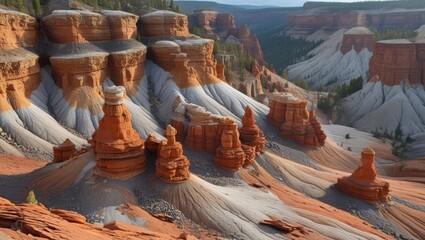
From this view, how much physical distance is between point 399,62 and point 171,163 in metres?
71.6

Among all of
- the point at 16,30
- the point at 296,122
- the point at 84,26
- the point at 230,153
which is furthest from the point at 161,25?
the point at 230,153

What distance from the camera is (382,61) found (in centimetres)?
8262

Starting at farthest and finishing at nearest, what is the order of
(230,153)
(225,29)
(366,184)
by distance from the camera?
(225,29), (366,184), (230,153)

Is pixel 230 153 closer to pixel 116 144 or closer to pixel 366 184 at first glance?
pixel 116 144

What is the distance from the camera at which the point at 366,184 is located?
31.8 metres

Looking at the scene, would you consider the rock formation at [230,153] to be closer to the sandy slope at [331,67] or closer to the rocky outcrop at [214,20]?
the rocky outcrop at [214,20]

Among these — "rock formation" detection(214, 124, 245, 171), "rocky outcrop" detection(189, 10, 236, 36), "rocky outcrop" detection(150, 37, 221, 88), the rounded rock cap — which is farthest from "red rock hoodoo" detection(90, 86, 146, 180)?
"rocky outcrop" detection(189, 10, 236, 36)

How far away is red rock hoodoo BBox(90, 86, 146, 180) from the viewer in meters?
22.8

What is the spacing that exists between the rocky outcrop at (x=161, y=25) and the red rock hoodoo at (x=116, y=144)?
34.0 metres

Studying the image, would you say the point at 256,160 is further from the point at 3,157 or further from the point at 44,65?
the point at 44,65

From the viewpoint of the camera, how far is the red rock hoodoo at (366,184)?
31438 millimetres

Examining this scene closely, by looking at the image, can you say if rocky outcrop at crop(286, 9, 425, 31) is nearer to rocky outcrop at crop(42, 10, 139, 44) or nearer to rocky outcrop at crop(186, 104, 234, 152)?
rocky outcrop at crop(42, 10, 139, 44)

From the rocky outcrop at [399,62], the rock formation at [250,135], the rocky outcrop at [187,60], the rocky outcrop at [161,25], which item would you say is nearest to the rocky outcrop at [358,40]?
the rocky outcrop at [399,62]

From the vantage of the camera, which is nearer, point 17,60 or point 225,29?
point 17,60
